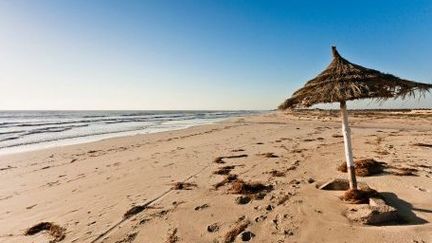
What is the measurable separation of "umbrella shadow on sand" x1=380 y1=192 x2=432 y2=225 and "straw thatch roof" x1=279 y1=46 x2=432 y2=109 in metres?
2.31

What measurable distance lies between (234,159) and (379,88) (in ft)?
24.5

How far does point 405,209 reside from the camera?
6.38 metres

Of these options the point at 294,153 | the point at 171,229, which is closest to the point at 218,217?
the point at 171,229

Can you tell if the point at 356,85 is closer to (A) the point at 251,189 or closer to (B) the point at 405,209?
(B) the point at 405,209

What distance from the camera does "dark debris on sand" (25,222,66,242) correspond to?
596cm

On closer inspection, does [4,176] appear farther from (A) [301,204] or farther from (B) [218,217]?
(A) [301,204]

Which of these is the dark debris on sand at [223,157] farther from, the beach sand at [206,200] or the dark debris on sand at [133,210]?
the dark debris on sand at [133,210]

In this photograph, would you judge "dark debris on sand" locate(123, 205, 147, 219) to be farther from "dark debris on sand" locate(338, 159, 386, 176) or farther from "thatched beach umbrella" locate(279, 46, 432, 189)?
"dark debris on sand" locate(338, 159, 386, 176)

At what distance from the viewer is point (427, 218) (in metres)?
5.82

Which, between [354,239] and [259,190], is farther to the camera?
[259,190]

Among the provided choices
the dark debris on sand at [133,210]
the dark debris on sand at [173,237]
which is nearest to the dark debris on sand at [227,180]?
the dark debris on sand at [133,210]

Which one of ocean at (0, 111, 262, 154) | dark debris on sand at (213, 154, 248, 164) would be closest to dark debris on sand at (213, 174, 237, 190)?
dark debris on sand at (213, 154, 248, 164)

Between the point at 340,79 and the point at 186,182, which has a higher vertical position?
the point at 340,79

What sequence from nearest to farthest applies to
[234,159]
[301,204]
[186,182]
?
[301,204]
[186,182]
[234,159]
